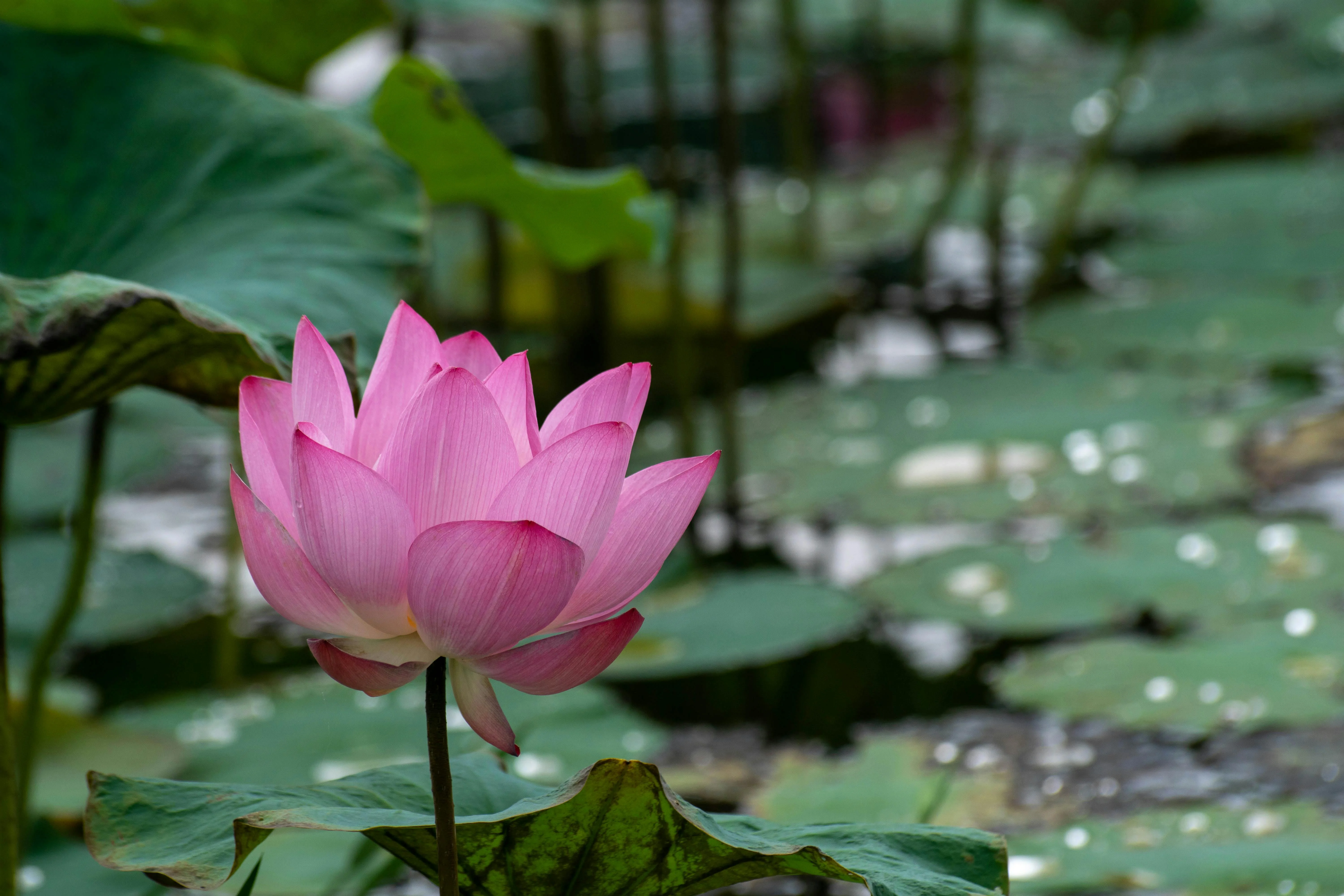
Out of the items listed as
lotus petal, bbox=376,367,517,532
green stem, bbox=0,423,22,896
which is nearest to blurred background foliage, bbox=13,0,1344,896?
green stem, bbox=0,423,22,896

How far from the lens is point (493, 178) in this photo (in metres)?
1.12

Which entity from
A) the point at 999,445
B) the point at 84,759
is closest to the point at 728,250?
the point at 999,445

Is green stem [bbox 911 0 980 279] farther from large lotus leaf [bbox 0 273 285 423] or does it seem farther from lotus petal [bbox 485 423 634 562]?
lotus petal [bbox 485 423 634 562]

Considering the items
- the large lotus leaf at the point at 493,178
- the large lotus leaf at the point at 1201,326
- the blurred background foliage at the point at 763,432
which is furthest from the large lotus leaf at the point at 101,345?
the large lotus leaf at the point at 1201,326

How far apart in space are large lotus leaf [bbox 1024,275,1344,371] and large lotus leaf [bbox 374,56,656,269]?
1.39m

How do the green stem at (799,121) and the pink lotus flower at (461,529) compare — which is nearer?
the pink lotus flower at (461,529)

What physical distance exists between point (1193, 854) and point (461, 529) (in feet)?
2.47

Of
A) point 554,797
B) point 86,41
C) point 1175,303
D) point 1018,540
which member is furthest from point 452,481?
point 1175,303

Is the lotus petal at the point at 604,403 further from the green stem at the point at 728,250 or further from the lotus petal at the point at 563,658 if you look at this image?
the green stem at the point at 728,250

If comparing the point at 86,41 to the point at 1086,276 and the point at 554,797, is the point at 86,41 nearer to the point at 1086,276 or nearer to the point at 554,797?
the point at 554,797

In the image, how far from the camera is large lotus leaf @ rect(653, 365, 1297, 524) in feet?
5.86

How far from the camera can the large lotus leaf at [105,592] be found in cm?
166

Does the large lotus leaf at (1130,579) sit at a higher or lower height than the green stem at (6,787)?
higher

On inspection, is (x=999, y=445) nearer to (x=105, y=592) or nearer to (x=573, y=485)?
(x=105, y=592)
